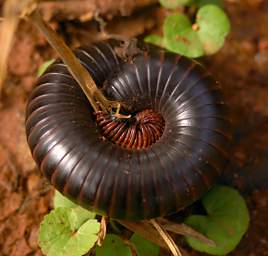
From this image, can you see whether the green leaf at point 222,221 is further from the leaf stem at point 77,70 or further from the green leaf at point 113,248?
the leaf stem at point 77,70

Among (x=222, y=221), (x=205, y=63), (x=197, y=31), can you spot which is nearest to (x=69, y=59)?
(x=197, y=31)

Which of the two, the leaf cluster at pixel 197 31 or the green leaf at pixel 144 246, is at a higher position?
the leaf cluster at pixel 197 31

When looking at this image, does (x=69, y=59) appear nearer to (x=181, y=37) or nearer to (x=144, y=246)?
(x=181, y=37)

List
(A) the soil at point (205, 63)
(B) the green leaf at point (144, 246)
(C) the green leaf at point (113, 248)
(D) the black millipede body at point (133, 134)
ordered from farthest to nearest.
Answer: (A) the soil at point (205, 63)
(B) the green leaf at point (144, 246)
(C) the green leaf at point (113, 248)
(D) the black millipede body at point (133, 134)

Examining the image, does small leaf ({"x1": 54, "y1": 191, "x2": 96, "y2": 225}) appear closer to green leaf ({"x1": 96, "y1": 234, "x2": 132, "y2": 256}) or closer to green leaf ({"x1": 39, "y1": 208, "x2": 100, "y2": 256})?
green leaf ({"x1": 39, "y1": 208, "x2": 100, "y2": 256})

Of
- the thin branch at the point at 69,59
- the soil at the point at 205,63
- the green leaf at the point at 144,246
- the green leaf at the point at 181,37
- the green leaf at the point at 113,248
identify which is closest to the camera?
the thin branch at the point at 69,59

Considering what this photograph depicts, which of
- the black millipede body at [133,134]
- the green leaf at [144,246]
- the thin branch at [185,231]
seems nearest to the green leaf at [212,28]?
the black millipede body at [133,134]

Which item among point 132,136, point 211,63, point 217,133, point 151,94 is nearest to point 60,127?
point 132,136

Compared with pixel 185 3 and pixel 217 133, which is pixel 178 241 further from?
pixel 185 3
